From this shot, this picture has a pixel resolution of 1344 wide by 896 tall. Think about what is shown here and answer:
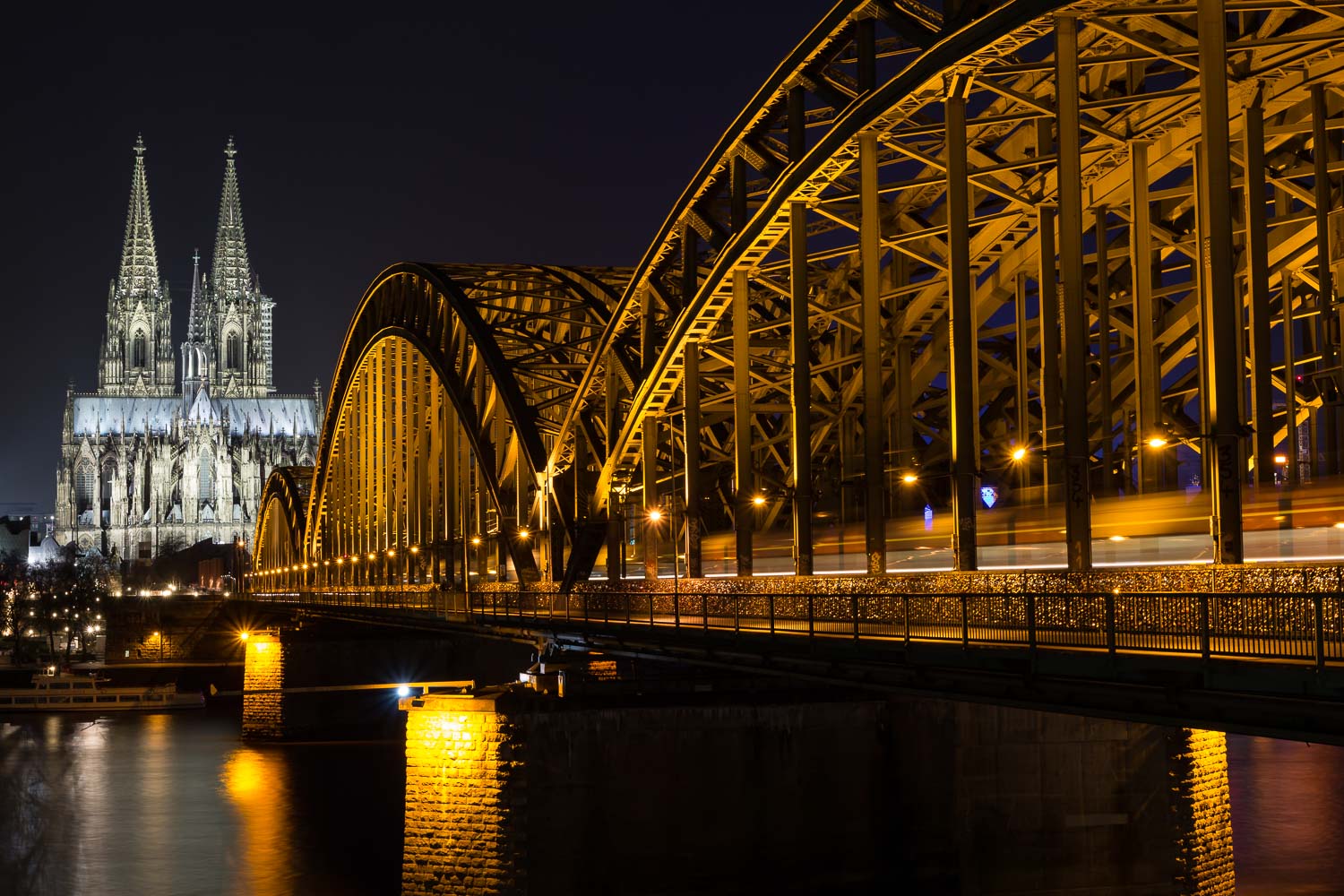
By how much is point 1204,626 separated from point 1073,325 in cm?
881

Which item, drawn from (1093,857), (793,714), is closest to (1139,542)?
(1093,857)

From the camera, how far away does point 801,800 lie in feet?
117

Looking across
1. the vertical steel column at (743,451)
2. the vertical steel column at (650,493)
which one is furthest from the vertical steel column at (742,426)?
the vertical steel column at (650,493)

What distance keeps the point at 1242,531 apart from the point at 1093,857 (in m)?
11.2

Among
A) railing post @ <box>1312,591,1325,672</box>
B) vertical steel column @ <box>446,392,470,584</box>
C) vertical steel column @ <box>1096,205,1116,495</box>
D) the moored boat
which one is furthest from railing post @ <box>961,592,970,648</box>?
the moored boat

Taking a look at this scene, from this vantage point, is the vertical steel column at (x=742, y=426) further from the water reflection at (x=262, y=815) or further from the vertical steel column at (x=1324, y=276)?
the water reflection at (x=262, y=815)

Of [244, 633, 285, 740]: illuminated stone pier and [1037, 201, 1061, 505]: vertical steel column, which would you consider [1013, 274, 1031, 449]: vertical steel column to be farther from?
[244, 633, 285, 740]: illuminated stone pier

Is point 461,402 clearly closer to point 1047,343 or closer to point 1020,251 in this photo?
point 1020,251

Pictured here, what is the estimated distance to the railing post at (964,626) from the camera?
74.5ft

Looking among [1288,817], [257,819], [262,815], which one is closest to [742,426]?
[1288,817]

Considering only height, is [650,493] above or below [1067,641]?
above

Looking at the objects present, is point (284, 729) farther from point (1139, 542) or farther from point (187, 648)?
point (1139, 542)

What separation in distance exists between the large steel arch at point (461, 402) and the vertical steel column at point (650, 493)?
27.5 feet

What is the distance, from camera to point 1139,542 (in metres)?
26.5
